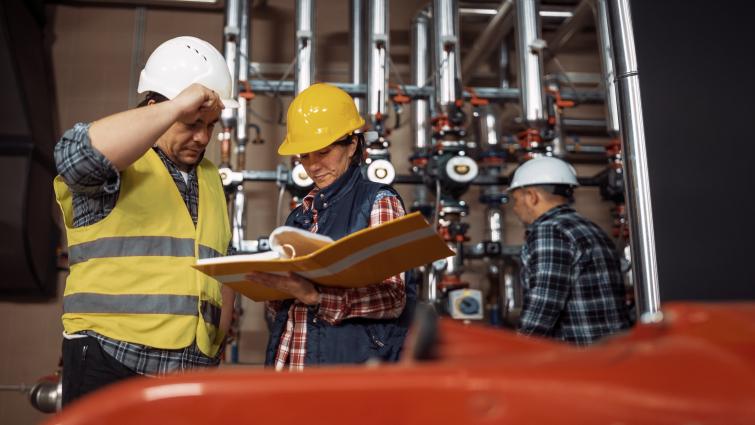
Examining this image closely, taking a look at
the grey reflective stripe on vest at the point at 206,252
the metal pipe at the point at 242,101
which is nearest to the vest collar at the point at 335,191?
the grey reflective stripe on vest at the point at 206,252

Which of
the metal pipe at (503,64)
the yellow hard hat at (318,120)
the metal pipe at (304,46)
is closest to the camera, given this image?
the yellow hard hat at (318,120)

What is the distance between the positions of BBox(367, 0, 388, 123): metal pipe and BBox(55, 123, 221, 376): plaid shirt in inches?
82.0

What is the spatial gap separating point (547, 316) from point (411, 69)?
234cm

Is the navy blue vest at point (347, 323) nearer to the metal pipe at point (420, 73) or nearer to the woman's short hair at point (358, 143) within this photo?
the woman's short hair at point (358, 143)

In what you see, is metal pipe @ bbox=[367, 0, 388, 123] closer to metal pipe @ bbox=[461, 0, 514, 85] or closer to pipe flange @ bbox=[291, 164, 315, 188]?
pipe flange @ bbox=[291, 164, 315, 188]

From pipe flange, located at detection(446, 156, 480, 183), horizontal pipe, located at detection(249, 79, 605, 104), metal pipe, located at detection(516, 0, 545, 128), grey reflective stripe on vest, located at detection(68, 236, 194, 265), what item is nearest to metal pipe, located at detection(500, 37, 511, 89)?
horizontal pipe, located at detection(249, 79, 605, 104)

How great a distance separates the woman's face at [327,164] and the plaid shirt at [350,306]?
229 mm

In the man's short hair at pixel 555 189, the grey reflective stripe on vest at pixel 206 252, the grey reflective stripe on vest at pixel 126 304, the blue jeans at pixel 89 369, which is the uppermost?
the man's short hair at pixel 555 189

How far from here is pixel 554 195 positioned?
3.00 m

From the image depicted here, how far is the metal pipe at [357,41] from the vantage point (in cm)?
407

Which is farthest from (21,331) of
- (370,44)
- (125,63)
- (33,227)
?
(370,44)

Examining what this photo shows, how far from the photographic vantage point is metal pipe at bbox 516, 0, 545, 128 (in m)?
3.71

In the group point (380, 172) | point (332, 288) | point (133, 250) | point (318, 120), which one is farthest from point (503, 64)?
point (133, 250)

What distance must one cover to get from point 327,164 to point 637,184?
0.91 m
